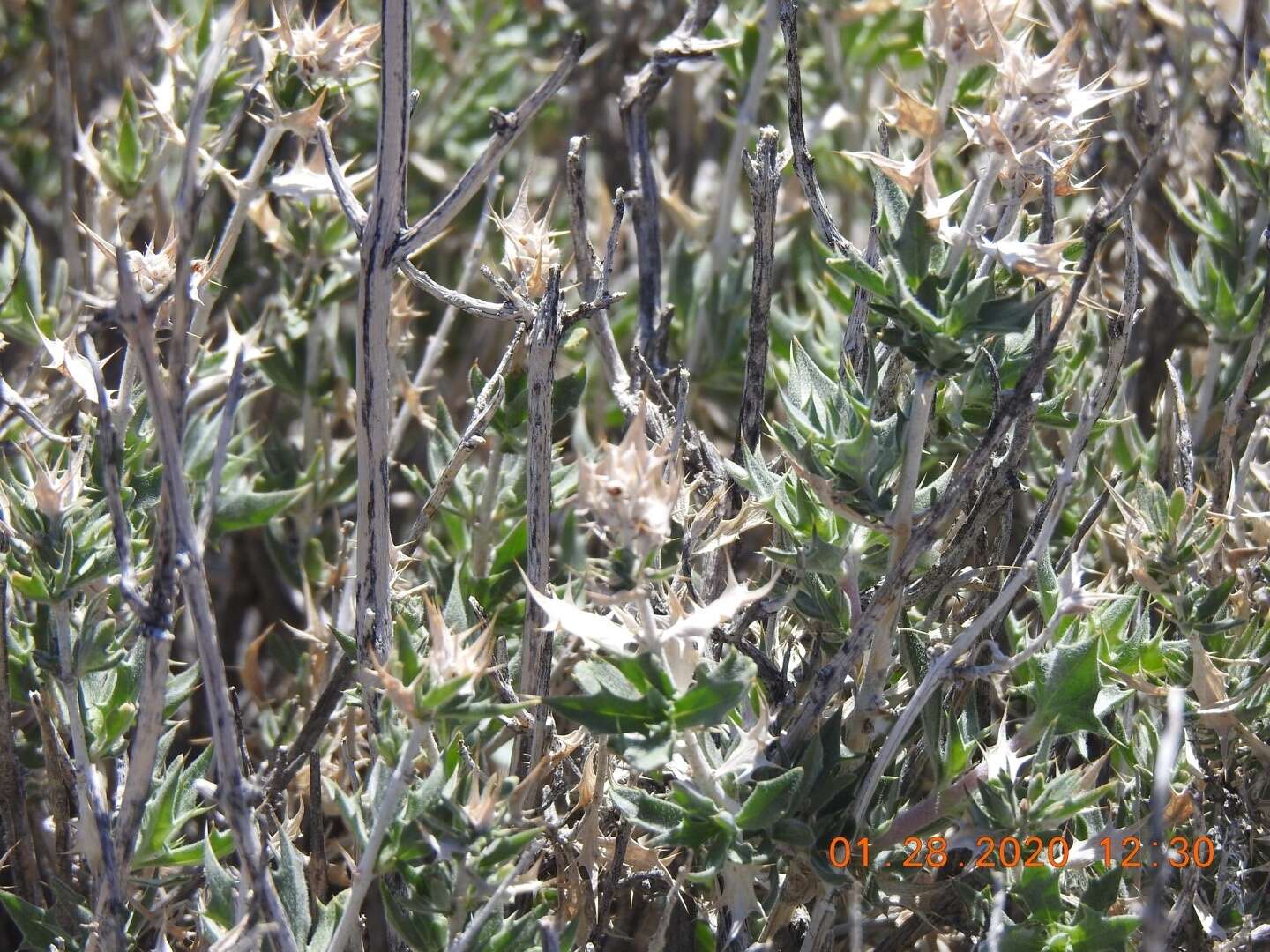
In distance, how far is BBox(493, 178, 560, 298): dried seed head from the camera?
1098 mm

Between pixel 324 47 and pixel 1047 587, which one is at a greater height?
pixel 324 47

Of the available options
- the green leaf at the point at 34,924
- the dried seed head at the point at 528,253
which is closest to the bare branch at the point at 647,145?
the dried seed head at the point at 528,253

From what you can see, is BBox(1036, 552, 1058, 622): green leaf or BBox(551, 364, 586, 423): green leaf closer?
BBox(1036, 552, 1058, 622): green leaf

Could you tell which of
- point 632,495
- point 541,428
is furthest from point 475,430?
point 632,495

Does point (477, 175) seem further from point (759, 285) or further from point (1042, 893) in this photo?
point (1042, 893)

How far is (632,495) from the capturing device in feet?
2.66

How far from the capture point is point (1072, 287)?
3.02ft

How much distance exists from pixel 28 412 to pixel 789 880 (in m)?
0.73

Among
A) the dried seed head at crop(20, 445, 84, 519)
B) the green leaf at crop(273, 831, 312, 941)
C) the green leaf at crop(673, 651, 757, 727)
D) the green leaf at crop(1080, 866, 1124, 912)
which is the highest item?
the dried seed head at crop(20, 445, 84, 519)

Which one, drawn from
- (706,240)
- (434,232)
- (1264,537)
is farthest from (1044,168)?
(706,240)
